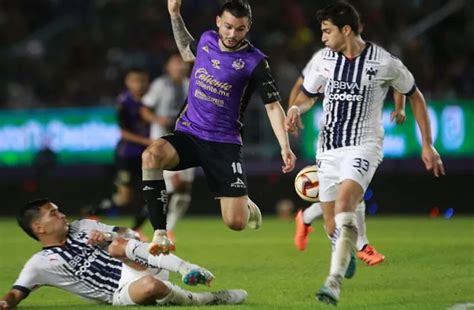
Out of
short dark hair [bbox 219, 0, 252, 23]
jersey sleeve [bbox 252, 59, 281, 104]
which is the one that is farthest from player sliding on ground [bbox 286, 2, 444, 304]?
short dark hair [bbox 219, 0, 252, 23]

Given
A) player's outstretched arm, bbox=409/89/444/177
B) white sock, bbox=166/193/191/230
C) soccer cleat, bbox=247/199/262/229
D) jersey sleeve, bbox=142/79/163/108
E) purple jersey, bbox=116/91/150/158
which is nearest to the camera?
player's outstretched arm, bbox=409/89/444/177

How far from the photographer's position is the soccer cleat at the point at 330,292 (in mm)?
6840

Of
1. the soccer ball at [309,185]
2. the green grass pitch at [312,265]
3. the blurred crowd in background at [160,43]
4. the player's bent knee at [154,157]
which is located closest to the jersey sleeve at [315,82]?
the soccer ball at [309,185]

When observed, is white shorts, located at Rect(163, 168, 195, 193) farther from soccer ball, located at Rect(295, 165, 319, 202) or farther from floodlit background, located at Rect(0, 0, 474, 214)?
soccer ball, located at Rect(295, 165, 319, 202)

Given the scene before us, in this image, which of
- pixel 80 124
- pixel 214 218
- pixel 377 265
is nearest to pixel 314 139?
pixel 214 218

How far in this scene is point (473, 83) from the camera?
1756cm

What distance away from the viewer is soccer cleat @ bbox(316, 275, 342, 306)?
684cm

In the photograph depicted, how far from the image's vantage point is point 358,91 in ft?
27.2

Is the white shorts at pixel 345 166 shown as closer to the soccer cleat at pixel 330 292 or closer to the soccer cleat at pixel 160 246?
the soccer cleat at pixel 330 292

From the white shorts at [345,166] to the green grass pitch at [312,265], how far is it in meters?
0.79

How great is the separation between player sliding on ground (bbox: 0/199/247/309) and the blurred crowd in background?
10.6 metres

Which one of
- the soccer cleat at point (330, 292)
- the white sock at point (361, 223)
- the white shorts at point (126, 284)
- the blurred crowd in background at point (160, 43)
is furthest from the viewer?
the blurred crowd in background at point (160, 43)

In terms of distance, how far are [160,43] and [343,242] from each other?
1312 cm

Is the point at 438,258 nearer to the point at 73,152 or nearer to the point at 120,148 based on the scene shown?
the point at 120,148
